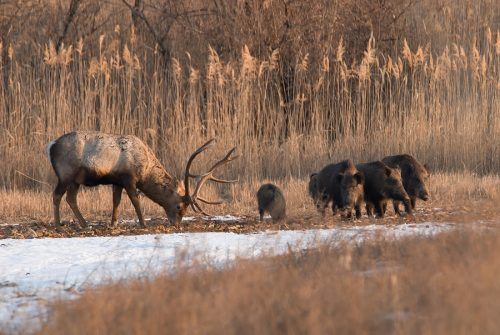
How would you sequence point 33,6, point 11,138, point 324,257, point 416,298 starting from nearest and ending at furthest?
1. point 416,298
2. point 324,257
3. point 11,138
4. point 33,6

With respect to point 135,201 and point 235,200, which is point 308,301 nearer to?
point 135,201

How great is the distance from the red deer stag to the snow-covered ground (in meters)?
2.23

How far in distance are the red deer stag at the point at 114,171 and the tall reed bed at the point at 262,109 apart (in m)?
2.99

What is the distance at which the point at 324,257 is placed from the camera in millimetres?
6609

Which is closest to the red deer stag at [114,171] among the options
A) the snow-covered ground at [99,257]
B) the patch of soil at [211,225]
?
the patch of soil at [211,225]

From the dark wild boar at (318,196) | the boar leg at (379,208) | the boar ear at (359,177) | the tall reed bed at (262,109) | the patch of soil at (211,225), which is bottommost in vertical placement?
the patch of soil at (211,225)

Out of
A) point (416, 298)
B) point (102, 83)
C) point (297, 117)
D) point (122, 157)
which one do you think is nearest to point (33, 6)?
point (102, 83)

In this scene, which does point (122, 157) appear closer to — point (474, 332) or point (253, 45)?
point (253, 45)

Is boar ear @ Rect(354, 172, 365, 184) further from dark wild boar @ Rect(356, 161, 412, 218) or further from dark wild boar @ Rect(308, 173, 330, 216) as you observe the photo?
dark wild boar @ Rect(308, 173, 330, 216)

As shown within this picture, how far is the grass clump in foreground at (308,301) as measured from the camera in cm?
470

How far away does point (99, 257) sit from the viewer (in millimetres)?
7750

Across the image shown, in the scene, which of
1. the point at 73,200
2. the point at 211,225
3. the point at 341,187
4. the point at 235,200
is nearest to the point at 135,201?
the point at 73,200

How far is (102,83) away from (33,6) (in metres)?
3.26

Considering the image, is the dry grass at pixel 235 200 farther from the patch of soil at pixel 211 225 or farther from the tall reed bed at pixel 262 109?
the tall reed bed at pixel 262 109
